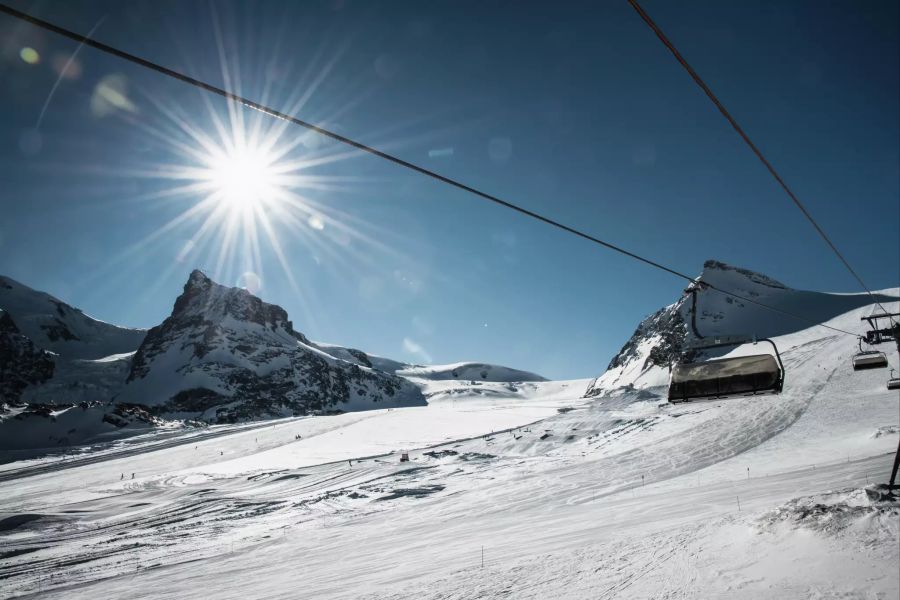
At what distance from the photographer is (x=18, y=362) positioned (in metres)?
151

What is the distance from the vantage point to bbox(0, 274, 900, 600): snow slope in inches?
299

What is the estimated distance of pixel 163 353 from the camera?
16112 cm

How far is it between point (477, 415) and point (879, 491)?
57244 millimetres

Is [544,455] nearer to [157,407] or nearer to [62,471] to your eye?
[62,471]

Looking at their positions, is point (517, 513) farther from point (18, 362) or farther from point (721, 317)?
point (18, 362)

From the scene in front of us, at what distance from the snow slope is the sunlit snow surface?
8 centimetres

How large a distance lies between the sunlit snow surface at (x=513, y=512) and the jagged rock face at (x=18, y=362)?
137 metres

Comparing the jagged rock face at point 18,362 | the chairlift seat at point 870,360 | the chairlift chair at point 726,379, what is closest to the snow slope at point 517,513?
the chairlift chair at point 726,379

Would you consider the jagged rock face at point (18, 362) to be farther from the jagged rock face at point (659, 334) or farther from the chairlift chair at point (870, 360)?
the chairlift chair at point (870, 360)

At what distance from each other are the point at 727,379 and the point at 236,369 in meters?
156

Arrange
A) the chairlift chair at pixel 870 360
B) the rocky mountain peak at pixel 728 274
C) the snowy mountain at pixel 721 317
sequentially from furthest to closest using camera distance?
the rocky mountain peak at pixel 728 274 → the snowy mountain at pixel 721 317 → the chairlift chair at pixel 870 360

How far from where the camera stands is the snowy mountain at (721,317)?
98812mm

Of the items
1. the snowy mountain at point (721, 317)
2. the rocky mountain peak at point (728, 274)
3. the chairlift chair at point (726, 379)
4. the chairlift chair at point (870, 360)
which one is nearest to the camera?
the chairlift chair at point (726, 379)

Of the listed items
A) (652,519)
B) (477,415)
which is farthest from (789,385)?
(652,519)
